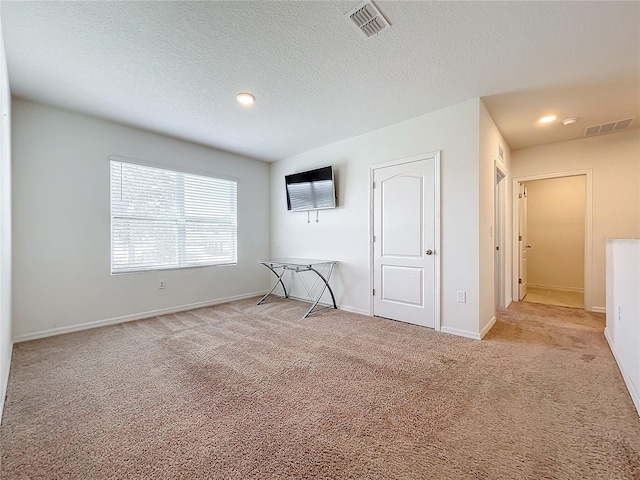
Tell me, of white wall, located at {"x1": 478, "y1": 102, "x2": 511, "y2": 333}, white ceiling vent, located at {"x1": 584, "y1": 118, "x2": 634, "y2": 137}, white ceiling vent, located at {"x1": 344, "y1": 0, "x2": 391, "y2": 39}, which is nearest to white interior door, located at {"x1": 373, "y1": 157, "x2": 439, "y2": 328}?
white wall, located at {"x1": 478, "y1": 102, "x2": 511, "y2": 333}

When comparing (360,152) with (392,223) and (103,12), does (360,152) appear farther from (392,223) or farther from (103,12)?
(103,12)

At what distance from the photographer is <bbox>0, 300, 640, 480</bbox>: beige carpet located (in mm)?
1265

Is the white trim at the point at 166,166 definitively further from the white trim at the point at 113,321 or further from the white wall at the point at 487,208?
the white wall at the point at 487,208

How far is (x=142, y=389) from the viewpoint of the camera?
75.1 inches

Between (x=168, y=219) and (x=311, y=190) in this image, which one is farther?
(x=311, y=190)

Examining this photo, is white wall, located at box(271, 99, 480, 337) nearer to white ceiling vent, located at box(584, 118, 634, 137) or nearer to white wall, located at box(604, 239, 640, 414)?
white wall, located at box(604, 239, 640, 414)

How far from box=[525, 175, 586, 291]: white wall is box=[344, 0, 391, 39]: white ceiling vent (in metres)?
5.11

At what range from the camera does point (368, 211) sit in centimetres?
368

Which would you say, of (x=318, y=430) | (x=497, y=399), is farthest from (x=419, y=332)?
(x=318, y=430)

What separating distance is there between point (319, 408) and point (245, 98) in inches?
110

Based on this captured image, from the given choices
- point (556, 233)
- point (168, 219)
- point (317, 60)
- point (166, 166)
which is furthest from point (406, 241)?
point (556, 233)

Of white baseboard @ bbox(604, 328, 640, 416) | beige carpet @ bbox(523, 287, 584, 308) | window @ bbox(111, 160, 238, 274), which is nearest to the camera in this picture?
white baseboard @ bbox(604, 328, 640, 416)

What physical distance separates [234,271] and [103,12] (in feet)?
11.5

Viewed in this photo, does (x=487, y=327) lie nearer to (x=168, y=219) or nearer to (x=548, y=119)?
(x=548, y=119)
